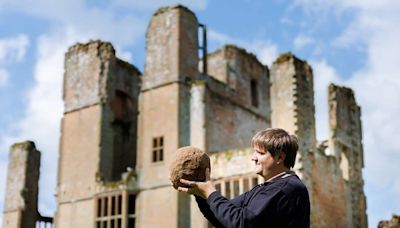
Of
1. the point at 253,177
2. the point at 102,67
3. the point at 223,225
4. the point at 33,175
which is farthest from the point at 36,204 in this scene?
the point at 223,225

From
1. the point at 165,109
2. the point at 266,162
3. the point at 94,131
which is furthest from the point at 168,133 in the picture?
the point at 266,162

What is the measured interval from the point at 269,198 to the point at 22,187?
24.8 meters

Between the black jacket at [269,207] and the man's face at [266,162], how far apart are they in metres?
0.06

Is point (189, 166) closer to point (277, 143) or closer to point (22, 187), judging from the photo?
point (277, 143)

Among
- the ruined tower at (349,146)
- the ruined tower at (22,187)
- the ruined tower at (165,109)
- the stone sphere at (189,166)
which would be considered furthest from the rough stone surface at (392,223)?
the stone sphere at (189,166)

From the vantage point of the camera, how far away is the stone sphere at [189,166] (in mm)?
4125

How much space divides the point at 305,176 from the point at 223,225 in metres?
17.5

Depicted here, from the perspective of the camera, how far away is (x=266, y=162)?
381cm

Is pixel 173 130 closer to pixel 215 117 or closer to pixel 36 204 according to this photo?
pixel 215 117

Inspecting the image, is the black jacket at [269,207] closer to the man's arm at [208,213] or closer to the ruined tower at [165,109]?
the man's arm at [208,213]

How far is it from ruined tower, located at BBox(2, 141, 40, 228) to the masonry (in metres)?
0.04

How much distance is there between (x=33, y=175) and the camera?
27859mm

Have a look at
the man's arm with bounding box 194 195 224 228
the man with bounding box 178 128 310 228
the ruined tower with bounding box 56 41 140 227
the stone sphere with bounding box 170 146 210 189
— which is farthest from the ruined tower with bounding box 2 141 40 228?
the man with bounding box 178 128 310 228

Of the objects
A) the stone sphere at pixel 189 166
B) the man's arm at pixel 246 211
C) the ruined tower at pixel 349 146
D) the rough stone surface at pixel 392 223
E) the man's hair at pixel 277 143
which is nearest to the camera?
the man's arm at pixel 246 211
